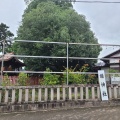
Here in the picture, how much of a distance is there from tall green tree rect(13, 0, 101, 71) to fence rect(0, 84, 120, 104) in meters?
6.82

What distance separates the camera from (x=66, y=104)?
434cm

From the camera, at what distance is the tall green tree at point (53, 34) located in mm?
11828

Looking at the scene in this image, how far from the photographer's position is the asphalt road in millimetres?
3678

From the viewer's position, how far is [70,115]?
12.6 feet

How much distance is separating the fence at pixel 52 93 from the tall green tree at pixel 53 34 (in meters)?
6.82

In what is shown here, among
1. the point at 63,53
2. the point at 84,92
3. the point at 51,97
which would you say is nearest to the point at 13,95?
the point at 51,97

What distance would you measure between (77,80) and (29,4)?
12.6 meters

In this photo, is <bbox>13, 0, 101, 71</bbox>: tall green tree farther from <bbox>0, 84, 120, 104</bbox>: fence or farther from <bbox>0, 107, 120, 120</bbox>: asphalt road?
<bbox>0, 107, 120, 120</bbox>: asphalt road

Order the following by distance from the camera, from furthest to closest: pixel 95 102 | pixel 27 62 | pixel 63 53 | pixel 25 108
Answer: pixel 27 62 → pixel 63 53 → pixel 95 102 → pixel 25 108

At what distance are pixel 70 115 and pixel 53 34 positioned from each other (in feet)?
28.9

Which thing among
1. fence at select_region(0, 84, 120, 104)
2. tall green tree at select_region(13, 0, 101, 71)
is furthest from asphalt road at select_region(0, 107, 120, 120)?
tall green tree at select_region(13, 0, 101, 71)

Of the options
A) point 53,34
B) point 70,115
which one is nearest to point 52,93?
point 70,115

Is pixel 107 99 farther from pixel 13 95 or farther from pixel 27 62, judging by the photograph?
pixel 27 62

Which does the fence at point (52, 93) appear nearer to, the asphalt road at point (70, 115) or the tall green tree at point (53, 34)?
the asphalt road at point (70, 115)
